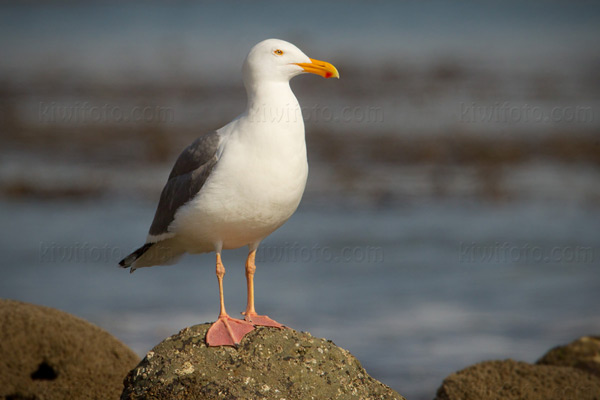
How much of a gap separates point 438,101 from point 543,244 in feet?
47.9

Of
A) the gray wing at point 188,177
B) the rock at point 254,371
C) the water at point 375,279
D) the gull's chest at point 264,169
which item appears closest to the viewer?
the rock at point 254,371

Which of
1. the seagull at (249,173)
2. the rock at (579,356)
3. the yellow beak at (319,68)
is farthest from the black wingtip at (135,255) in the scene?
the rock at (579,356)

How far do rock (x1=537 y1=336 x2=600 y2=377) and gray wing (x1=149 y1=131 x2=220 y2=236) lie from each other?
3.77 meters

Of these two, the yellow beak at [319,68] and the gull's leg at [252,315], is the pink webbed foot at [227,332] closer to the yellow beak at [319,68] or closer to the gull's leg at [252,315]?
the gull's leg at [252,315]

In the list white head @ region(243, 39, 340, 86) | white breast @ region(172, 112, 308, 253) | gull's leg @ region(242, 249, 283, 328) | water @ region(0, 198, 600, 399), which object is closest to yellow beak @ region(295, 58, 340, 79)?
white head @ region(243, 39, 340, 86)

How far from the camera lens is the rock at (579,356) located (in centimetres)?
694

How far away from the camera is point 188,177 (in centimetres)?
568

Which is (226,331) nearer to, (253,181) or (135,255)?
(253,181)

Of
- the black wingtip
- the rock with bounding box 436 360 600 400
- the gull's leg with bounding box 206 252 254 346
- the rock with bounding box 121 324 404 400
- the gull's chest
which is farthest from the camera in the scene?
the rock with bounding box 436 360 600 400

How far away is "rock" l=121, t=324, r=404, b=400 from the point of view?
4.82 meters

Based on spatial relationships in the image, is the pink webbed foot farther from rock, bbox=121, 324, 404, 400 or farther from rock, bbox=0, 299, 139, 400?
rock, bbox=0, 299, 139, 400

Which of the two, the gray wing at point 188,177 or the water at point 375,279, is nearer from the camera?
the gray wing at point 188,177

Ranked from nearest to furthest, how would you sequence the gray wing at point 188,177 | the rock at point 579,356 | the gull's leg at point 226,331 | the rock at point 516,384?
the gull's leg at point 226,331 < the gray wing at point 188,177 < the rock at point 516,384 < the rock at point 579,356

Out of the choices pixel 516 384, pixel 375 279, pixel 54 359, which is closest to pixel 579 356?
pixel 516 384
